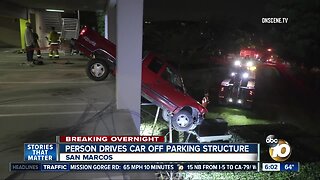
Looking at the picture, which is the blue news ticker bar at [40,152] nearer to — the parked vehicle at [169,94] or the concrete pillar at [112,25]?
the parked vehicle at [169,94]

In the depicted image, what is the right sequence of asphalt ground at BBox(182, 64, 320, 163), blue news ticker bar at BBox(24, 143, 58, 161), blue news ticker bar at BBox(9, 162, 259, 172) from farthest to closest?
asphalt ground at BBox(182, 64, 320, 163), blue news ticker bar at BBox(24, 143, 58, 161), blue news ticker bar at BBox(9, 162, 259, 172)

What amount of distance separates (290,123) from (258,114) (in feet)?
4.58

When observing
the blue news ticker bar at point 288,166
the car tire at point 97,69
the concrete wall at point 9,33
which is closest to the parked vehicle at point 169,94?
the car tire at point 97,69

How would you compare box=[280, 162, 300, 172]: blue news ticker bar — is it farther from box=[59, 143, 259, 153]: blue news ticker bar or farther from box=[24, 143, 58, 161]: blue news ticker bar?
box=[24, 143, 58, 161]: blue news ticker bar

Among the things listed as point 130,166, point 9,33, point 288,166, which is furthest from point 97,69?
point 9,33

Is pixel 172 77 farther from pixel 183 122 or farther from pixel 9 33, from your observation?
pixel 9 33

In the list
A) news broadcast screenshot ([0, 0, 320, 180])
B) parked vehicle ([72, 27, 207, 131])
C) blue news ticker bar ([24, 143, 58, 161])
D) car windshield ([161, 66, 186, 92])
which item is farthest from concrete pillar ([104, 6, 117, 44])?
blue news ticker bar ([24, 143, 58, 161])

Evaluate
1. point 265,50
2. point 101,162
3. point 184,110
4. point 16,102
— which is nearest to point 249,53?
point 265,50

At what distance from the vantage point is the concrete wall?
25750 mm

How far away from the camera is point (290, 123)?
45.1ft

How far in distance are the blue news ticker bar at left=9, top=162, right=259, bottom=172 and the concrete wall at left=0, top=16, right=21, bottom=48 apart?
81.9 feet

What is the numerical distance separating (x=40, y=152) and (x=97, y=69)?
545 cm

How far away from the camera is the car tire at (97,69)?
9133mm

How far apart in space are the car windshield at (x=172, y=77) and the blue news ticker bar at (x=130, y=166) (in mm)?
4176
